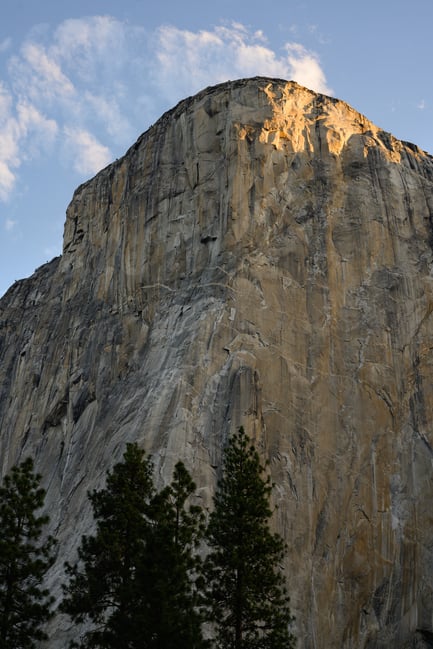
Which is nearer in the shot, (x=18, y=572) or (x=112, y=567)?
(x=18, y=572)

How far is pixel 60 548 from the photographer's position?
32719 millimetres

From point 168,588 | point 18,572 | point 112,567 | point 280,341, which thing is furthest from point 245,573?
point 280,341

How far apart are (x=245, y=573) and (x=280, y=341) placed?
15069 millimetres

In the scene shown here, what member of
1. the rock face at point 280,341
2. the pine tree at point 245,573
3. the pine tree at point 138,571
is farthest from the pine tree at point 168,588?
the rock face at point 280,341

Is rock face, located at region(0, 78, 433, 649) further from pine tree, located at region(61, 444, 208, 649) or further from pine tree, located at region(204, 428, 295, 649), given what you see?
pine tree, located at region(204, 428, 295, 649)

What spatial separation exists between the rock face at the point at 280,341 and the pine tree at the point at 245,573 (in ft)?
22.5

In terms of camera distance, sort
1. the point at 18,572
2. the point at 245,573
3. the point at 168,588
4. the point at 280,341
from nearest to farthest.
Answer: the point at 168,588, the point at 18,572, the point at 245,573, the point at 280,341

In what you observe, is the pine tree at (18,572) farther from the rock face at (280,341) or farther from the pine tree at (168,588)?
the rock face at (280,341)

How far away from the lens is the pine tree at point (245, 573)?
74.7ft

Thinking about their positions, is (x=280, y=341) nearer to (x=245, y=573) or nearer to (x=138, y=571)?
(x=245, y=573)

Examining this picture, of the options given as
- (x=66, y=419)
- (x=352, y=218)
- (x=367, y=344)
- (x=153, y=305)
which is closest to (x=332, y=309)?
(x=367, y=344)

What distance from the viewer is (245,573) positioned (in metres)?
23.2

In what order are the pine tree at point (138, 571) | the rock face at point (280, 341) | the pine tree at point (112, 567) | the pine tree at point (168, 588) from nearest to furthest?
the pine tree at point (168, 588)
the pine tree at point (138, 571)
the pine tree at point (112, 567)
the rock face at point (280, 341)

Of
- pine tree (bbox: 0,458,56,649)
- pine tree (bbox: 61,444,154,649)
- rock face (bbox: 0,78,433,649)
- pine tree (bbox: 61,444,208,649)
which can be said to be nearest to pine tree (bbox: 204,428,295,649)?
pine tree (bbox: 61,444,208,649)
